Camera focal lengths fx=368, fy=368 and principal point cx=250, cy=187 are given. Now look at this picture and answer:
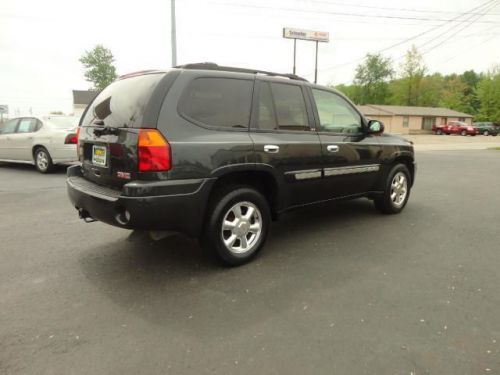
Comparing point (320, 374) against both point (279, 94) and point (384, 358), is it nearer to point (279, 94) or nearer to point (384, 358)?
point (384, 358)

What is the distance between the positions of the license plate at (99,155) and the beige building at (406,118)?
49.3 meters

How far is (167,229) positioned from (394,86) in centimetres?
7768

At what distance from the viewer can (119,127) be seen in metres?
3.14

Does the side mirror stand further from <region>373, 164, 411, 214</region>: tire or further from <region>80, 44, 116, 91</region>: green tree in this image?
<region>80, 44, 116, 91</region>: green tree

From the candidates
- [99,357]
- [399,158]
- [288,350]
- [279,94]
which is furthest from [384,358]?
[399,158]

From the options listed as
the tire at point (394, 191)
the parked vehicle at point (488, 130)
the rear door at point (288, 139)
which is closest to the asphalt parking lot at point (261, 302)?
the tire at point (394, 191)

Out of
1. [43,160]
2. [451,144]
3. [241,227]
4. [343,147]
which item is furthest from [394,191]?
[451,144]

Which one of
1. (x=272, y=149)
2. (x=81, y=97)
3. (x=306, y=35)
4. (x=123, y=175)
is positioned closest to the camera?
(x=123, y=175)

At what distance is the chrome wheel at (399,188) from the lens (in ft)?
17.5

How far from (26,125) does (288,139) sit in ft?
28.9

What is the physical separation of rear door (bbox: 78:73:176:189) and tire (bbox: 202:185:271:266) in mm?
723

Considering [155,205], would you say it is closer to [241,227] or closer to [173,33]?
[241,227]

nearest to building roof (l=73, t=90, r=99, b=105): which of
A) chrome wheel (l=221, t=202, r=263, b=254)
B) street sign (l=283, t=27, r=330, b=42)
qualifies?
street sign (l=283, t=27, r=330, b=42)

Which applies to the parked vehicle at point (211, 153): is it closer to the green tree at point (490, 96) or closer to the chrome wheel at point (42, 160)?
the chrome wheel at point (42, 160)
